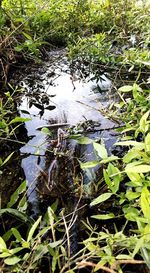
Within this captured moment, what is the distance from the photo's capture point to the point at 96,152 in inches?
46.0

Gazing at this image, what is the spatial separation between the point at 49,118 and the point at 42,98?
0.74ft

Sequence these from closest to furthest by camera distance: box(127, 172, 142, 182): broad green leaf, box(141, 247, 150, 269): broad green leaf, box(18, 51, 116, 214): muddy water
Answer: box(141, 247, 150, 269): broad green leaf → box(127, 172, 142, 182): broad green leaf → box(18, 51, 116, 214): muddy water

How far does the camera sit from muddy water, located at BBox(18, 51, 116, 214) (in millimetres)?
1188

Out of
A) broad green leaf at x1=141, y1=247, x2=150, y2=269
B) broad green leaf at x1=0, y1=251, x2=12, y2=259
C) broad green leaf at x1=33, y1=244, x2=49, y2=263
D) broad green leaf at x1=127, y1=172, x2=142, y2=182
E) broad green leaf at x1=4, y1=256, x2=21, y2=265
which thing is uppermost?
broad green leaf at x1=127, y1=172, x2=142, y2=182

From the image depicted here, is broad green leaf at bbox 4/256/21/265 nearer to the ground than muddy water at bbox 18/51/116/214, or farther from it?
nearer to the ground

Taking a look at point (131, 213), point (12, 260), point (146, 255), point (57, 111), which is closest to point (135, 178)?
point (131, 213)

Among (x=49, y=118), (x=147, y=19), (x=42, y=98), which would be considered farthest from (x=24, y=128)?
(x=147, y=19)

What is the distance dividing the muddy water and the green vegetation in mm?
68

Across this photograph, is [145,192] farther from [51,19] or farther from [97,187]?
[51,19]

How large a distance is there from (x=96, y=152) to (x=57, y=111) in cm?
45

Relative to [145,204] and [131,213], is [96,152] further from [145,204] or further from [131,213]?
[145,204]

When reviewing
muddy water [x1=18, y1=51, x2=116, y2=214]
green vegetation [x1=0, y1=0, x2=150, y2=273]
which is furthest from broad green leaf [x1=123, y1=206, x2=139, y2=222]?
muddy water [x1=18, y1=51, x2=116, y2=214]

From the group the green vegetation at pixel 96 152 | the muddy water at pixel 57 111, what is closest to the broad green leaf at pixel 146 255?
the green vegetation at pixel 96 152

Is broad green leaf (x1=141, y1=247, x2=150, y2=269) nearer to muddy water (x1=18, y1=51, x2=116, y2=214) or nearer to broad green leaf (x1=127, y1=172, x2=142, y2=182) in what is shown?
broad green leaf (x1=127, y1=172, x2=142, y2=182)
